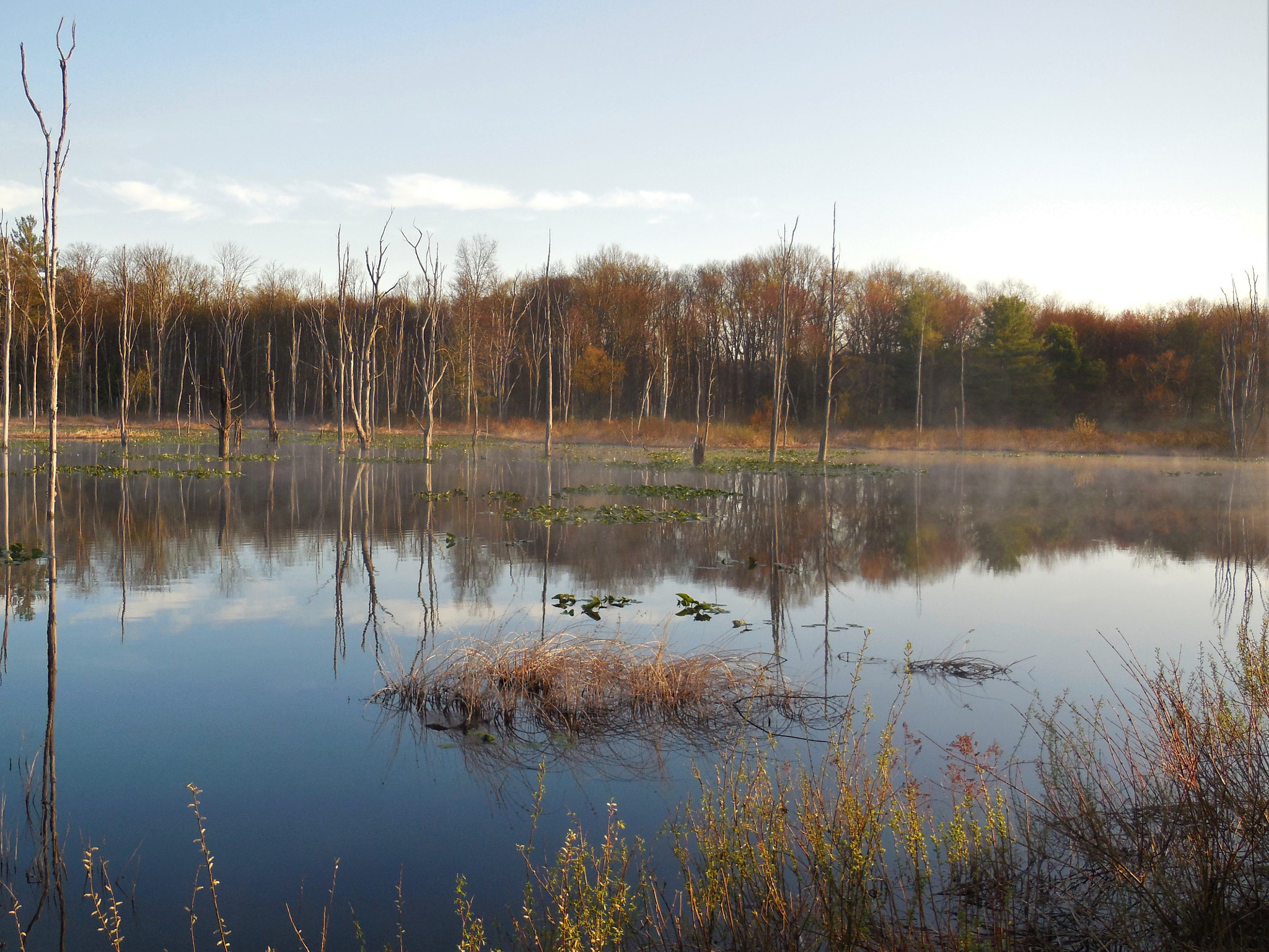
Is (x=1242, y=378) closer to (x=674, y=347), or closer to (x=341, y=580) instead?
(x=674, y=347)

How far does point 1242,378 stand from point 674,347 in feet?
117

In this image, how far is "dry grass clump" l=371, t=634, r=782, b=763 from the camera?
659cm

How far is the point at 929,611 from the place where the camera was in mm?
10875

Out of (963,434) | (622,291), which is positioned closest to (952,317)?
(963,434)

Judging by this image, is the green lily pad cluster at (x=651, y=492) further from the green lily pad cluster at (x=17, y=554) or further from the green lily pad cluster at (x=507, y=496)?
the green lily pad cluster at (x=17, y=554)

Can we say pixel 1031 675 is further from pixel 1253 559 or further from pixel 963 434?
pixel 963 434

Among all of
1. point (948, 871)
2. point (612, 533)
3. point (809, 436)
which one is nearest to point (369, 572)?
point (612, 533)

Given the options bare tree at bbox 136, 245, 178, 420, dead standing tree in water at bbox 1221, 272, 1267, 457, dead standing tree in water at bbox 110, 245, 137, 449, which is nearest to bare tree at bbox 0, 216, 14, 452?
dead standing tree in water at bbox 110, 245, 137, 449

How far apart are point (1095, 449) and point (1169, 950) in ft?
185

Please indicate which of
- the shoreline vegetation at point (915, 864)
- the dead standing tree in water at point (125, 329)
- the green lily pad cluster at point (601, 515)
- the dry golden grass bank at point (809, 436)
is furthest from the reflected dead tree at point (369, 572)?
the dry golden grass bank at point (809, 436)

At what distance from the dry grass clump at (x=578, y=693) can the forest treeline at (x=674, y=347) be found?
50030 mm

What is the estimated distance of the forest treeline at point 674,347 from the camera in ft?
200

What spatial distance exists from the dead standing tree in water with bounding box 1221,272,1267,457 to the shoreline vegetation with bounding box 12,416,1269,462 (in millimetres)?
2647

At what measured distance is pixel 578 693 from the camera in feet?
22.7
